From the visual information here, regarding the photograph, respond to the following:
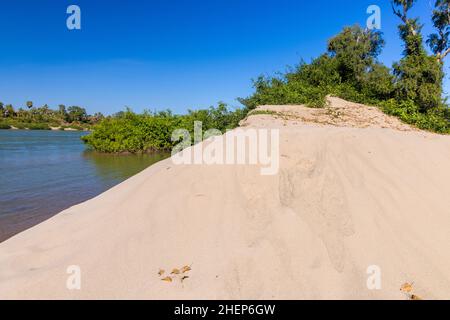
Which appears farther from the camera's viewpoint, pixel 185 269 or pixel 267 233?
pixel 267 233

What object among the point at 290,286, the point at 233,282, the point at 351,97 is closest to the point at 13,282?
the point at 233,282

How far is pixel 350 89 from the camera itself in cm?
1447

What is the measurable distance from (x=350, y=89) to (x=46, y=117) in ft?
304

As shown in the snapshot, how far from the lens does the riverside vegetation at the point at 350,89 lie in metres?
11.6

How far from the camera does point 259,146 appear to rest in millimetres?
3965

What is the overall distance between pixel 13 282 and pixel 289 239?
2409mm

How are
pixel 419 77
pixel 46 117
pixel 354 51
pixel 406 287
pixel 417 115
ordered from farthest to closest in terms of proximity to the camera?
1. pixel 46 117
2. pixel 354 51
3. pixel 419 77
4. pixel 417 115
5. pixel 406 287

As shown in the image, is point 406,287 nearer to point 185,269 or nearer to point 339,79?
point 185,269

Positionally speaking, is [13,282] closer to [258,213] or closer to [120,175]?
[258,213]

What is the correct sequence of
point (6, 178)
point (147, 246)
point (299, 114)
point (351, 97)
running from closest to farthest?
point (147, 246) → point (299, 114) → point (6, 178) → point (351, 97)

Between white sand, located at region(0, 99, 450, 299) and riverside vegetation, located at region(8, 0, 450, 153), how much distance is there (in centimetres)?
721

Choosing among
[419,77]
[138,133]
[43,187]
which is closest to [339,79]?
[419,77]

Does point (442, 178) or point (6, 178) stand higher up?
point (442, 178)

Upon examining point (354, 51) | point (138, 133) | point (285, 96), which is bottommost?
point (138, 133)
